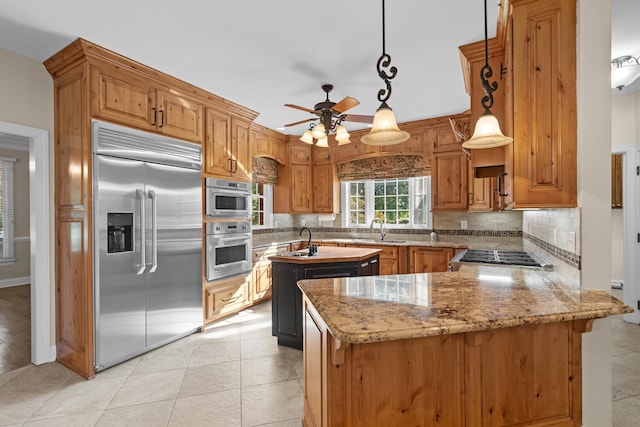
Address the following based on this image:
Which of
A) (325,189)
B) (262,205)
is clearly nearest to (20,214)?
(262,205)

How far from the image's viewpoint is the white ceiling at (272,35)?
2.13 m

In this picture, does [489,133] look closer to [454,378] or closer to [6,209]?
[454,378]

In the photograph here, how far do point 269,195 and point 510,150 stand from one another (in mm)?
4324

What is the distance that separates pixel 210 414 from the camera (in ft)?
6.90

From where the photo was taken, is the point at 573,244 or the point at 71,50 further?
the point at 71,50

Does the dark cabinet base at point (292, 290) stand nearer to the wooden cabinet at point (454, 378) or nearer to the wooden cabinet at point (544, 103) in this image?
the wooden cabinet at point (454, 378)

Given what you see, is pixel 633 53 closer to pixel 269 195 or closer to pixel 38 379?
pixel 269 195

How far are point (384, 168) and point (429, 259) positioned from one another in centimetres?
168

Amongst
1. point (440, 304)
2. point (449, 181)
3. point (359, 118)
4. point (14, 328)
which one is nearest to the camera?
point (440, 304)

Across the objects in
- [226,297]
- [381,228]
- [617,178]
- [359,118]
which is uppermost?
[359,118]

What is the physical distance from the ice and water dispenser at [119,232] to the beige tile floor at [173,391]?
1015 millimetres

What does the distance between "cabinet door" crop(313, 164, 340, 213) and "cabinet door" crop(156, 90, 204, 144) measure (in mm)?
2497

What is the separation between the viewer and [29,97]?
274 centimetres

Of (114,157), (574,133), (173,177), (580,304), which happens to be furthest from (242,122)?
(580,304)
